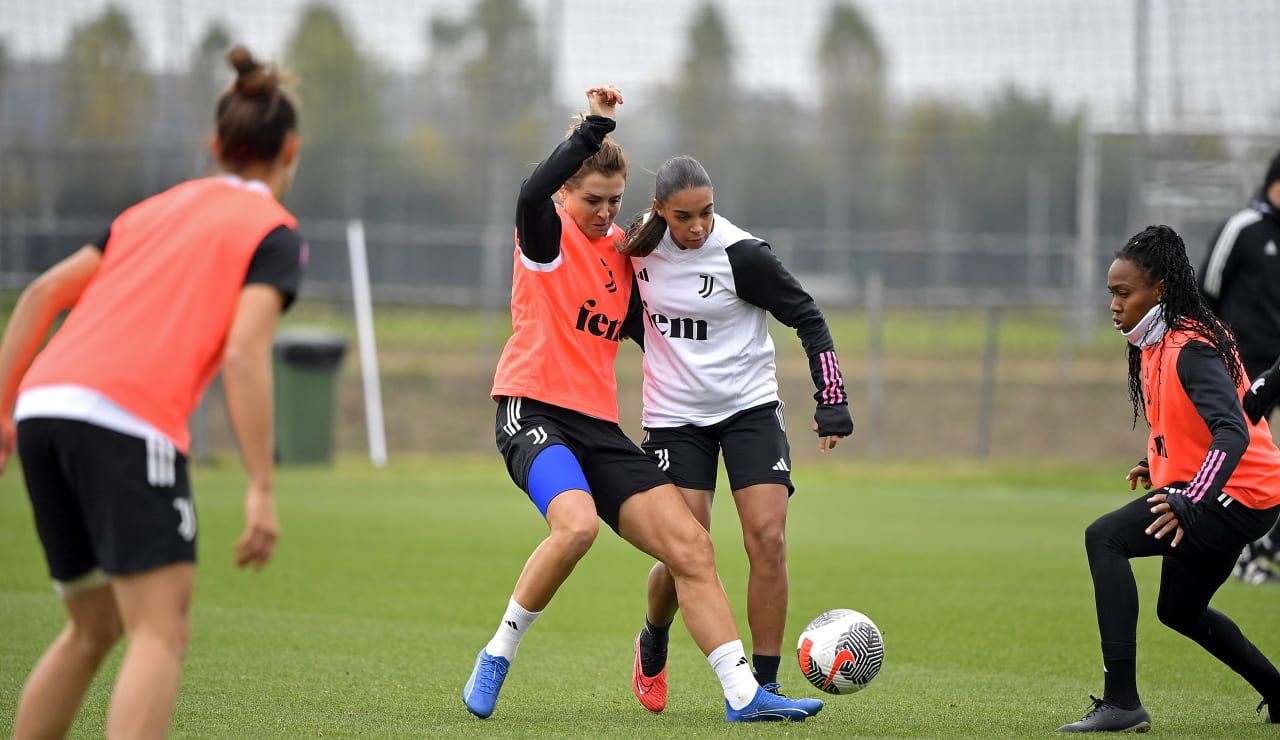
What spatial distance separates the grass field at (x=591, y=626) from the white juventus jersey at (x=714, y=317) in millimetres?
1185

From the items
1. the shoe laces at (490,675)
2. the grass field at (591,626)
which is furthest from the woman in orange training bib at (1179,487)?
the shoe laces at (490,675)

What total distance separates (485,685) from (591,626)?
262 centimetres

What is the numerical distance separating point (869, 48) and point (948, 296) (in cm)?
508

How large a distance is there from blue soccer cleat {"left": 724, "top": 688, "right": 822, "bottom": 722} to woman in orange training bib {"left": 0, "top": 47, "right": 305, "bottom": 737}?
2.17m

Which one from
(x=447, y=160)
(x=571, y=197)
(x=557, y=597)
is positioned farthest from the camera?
(x=447, y=160)

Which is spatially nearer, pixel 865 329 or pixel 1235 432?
pixel 1235 432

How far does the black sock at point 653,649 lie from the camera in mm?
5730

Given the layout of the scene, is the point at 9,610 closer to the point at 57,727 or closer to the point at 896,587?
the point at 57,727

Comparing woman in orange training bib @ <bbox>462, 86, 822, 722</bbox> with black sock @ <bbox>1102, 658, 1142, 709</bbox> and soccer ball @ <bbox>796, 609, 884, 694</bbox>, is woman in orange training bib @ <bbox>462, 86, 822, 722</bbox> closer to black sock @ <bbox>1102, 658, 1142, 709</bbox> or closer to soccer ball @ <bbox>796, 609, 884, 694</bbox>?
soccer ball @ <bbox>796, 609, 884, 694</bbox>

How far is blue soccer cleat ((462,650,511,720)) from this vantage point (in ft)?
17.6

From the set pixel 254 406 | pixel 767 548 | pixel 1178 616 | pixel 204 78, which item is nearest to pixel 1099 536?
pixel 1178 616

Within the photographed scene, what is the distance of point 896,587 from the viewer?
9367mm

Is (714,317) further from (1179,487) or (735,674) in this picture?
(1179,487)

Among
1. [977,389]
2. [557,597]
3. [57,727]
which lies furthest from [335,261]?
[57,727]
